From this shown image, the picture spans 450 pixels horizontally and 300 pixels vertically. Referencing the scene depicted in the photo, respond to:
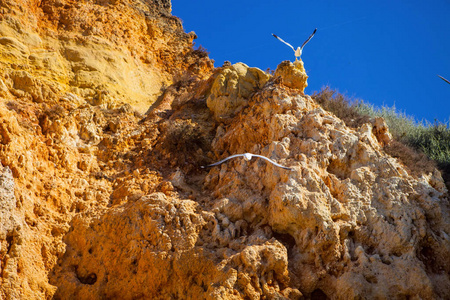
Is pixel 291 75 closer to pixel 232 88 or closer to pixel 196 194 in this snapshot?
pixel 232 88

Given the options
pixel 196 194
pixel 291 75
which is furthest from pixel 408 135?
pixel 196 194

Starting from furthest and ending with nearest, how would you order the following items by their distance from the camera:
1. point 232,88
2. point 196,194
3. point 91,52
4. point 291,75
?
point 91,52 → point 232,88 → point 291,75 → point 196,194

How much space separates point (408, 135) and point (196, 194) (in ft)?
22.2

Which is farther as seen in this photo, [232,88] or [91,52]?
[91,52]

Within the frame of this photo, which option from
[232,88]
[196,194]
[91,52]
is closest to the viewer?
[196,194]

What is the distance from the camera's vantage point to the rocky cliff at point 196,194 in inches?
290

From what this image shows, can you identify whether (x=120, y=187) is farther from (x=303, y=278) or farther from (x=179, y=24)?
(x=179, y=24)

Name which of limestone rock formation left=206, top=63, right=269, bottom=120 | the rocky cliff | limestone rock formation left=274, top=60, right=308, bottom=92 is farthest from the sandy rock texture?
limestone rock formation left=274, top=60, right=308, bottom=92

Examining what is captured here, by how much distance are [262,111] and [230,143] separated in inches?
38.6

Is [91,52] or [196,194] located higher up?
[91,52]

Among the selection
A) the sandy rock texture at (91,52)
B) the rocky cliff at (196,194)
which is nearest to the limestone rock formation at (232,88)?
the rocky cliff at (196,194)

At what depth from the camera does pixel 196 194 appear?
880cm

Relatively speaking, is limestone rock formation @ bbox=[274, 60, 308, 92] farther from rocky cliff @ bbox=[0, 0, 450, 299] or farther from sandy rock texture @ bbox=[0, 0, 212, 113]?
sandy rock texture @ bbox=[0, 0, 212, 113]

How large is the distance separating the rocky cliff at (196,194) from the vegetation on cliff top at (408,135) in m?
0.35
